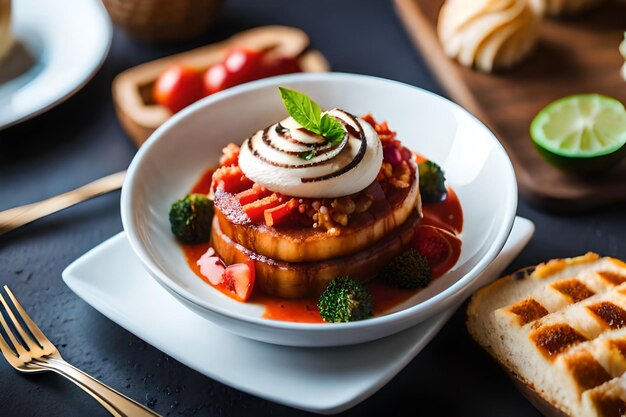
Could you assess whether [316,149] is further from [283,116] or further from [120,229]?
[120,229]

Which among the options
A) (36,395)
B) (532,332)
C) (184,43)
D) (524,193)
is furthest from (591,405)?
(184,43)

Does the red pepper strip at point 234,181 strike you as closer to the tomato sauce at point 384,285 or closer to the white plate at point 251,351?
the tomato sauce at point 384,285

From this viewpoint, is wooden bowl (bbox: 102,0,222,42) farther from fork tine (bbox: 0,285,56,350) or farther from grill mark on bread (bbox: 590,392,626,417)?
grill mark on bread (bbox: 590,392,626,417)

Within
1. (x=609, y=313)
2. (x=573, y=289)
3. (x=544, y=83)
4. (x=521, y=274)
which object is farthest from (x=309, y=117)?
(x=544, y=83)

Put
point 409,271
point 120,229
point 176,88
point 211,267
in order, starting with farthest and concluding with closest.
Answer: point 176,88, point 120,229, point 211,267, point 409,271

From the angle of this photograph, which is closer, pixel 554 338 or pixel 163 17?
pixel 554 338

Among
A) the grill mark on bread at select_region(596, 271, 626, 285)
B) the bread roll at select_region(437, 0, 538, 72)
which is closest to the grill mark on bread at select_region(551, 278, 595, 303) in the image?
the grill mark on bread at select_region(596, 271, 626, 285)
